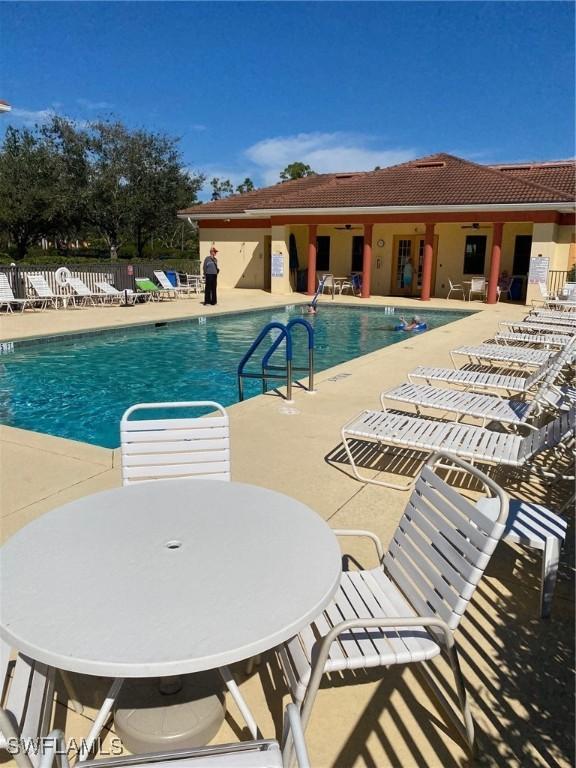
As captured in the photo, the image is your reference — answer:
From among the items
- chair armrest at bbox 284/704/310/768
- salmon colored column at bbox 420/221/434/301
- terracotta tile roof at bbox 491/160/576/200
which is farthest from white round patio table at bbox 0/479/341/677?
terracotta tile roof at bbox 491/160/576/200

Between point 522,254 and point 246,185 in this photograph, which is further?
point 246,185

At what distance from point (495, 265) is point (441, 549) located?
19691 millimetres

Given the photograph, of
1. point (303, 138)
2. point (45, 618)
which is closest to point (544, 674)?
point (45, 618)

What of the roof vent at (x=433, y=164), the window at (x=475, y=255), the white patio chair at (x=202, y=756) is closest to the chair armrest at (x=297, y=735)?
the white patio chair at (x=202, y=756)

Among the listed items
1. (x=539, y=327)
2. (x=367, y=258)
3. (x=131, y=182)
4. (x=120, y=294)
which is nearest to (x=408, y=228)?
(x=367, y=258)

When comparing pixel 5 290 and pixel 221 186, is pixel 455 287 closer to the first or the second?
pixel 5 290

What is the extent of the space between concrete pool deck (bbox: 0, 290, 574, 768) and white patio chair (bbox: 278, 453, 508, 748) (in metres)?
0.15

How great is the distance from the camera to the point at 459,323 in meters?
15.0

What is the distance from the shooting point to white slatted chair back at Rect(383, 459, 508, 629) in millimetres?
2082

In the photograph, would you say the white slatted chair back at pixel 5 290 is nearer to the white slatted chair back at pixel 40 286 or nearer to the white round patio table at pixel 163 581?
the white slatted chair back at pixel 40 286

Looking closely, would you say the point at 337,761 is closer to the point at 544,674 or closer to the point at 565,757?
the point at 565,757

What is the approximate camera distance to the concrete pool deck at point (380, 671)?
2.18m

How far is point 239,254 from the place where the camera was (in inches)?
1059

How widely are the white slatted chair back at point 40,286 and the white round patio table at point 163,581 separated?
16049 millimetres
